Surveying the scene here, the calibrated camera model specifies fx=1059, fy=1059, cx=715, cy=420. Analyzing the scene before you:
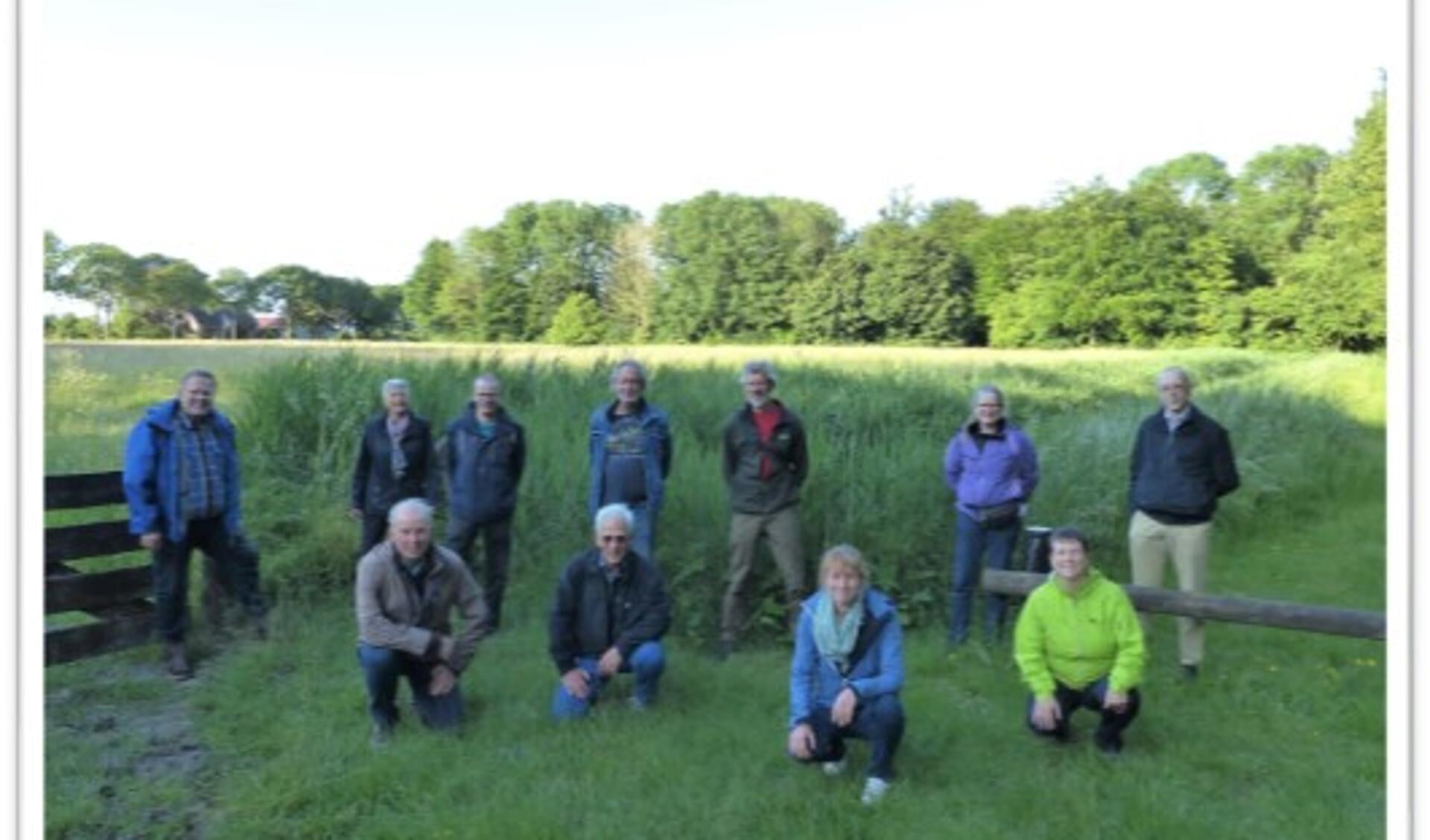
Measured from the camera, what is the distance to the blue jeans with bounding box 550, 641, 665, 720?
5457 mm

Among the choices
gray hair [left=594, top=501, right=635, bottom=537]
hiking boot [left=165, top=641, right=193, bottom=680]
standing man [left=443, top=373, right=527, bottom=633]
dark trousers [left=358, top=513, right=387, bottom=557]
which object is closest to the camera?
gray hair [left=594, top=501, right=635, bottom=537]

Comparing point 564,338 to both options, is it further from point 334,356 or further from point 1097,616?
point 1097,616

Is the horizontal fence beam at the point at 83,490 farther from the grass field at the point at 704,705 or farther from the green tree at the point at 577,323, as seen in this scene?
the green tree at the point at 577,323

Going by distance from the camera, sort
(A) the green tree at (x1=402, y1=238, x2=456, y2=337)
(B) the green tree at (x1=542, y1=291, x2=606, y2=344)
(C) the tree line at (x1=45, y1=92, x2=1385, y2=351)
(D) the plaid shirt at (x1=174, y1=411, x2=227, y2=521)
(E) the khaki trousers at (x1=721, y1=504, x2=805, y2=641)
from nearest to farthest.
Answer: (D) the plaid shirt at (x1=174, y1=411, x2=227, y2=521) < (E) the khaki trousers at (x1=721, y1=504, x2=805, y2=641) < (B) the green tree at (x1=542, y1=291, x2=606, y2=344) < (C) the tree line at (x1=45, y1=92, x2=1385, y2=351) < (A) the green tree at (x1=402, y1=238, x2=456, y2=337)

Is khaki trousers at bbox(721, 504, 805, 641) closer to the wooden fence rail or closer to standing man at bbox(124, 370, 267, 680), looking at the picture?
standing man at bbox(124, 370, 267, 680)

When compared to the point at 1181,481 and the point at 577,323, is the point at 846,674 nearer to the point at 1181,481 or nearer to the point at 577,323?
the point at 1181,481

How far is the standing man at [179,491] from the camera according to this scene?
242 inches

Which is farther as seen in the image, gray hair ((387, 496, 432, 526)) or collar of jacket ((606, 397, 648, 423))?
collar of jacket ((606, 397, 648, 423))

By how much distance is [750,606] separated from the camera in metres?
7.30

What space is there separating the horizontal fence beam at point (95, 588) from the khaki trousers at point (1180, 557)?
6087 millimetres

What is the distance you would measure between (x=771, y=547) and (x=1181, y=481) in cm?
252

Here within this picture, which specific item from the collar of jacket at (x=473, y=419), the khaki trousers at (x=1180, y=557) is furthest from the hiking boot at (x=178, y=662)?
the khaki trousers at (x=1180, y=557)

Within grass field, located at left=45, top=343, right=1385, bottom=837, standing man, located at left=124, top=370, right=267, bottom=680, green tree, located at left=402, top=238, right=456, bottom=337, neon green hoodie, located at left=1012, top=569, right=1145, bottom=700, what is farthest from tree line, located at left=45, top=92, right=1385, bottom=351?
neon green hoodie, located at left=1012, top=569, right=1145, bottom=700

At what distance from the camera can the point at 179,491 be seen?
6223 mm
